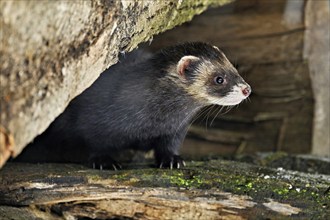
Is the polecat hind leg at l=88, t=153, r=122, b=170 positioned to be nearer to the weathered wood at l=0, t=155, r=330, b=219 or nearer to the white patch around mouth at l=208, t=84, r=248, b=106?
the weathered wood at l=0, t=155, r=330, b=219

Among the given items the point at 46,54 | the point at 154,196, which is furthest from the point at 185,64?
the point at 46,54

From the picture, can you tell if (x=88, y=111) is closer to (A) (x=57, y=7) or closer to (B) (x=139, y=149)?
(B) (x=139, y=149)

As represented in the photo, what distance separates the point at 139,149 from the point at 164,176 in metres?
0.83

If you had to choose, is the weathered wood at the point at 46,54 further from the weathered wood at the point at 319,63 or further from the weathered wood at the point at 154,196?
the weathered wood at the point at 319,63

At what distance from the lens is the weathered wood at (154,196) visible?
2.74 m

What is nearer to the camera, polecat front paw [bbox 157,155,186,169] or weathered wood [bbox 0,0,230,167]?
weathered wood [bbox 0,0,230,167]

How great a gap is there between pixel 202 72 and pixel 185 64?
0.11 m

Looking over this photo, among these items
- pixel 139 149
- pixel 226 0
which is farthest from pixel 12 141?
pixel 226 0

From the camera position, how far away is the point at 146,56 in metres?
3.73

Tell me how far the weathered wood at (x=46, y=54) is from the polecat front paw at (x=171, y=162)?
0.96 metres

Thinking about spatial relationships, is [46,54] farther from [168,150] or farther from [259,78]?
[259,78]

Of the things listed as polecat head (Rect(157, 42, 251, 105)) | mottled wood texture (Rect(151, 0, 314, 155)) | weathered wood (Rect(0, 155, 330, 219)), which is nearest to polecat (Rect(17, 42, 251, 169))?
polecat head (Rect(157, 42, 251, 105))

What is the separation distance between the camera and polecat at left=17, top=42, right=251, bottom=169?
11.1 ft

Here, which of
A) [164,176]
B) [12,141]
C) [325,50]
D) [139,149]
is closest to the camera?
[12,141]
